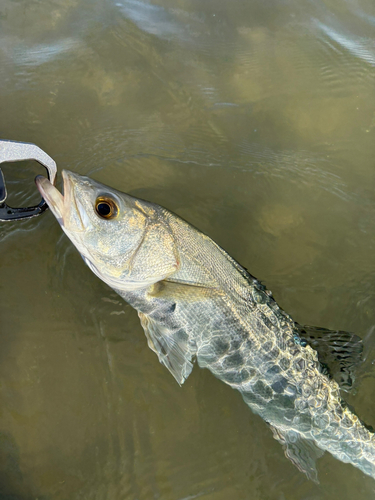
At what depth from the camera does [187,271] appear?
10.1 feet

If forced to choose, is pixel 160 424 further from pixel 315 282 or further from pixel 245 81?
pixel 245 81

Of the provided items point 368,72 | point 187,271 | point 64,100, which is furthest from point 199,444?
point 368,72

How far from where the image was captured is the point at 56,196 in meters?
2.72

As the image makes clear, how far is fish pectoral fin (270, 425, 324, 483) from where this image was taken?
3.32m

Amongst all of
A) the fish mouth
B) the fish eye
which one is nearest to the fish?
the fish eye

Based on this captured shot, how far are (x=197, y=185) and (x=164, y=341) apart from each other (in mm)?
1812

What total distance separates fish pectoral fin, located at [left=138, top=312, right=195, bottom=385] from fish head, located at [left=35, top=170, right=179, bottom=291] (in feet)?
1.48

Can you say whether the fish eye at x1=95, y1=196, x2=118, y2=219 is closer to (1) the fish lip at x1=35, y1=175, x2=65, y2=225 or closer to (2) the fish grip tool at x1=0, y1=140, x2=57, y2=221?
(1) the fish lip at x1=35, y1=175, x2=65, y2=225

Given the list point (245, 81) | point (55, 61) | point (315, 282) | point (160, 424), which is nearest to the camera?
point (160, 424)

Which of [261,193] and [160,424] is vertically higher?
[261,193]

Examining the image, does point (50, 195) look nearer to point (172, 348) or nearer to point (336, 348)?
point (172, 348)

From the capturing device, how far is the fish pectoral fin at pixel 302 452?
10.9 ft

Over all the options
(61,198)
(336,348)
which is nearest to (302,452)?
(336,348)

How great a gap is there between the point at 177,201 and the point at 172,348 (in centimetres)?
164
